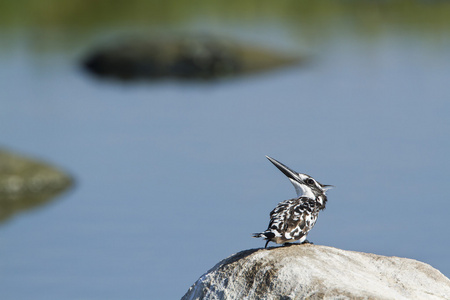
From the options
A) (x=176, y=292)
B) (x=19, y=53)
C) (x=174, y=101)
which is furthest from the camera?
(x=19, y=53)

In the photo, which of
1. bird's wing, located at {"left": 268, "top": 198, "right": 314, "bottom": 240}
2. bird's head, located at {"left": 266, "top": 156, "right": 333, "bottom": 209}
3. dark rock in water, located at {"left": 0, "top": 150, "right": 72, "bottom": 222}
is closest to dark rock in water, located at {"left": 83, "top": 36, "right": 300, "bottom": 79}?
dark rock in water, located at {"left": 0, "top": 150, "right": 72, "bottom": 222}

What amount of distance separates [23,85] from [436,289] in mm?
26270

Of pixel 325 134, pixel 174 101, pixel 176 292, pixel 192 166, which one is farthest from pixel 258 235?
pixel 174 101

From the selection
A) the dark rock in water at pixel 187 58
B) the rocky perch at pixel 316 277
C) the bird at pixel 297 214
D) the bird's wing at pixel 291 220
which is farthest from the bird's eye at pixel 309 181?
the dark rock in water at pixel 187 58

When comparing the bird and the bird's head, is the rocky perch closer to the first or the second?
the bird

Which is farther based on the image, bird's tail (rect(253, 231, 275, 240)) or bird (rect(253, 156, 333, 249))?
bird (rect(253, 156, 333, 249))

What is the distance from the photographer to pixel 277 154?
69.9ft

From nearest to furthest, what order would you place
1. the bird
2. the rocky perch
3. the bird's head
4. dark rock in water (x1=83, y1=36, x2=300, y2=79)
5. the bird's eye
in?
1. the rocky perch
2. the bird
3. the bird's head
4. the bird's eye
5. dark rock in water (x1=83, y1=36, x2=300, y2=79)

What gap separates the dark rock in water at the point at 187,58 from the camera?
34.3 m

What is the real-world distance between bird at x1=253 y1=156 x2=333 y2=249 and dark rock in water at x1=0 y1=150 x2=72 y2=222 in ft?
38.0

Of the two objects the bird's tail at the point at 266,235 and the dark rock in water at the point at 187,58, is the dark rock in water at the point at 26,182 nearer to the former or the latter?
the bird's tail at the point at 266,235

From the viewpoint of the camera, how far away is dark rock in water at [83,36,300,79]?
34281 mm

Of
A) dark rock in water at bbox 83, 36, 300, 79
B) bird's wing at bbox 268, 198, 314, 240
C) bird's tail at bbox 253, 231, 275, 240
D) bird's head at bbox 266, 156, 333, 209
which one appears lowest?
bird's tail at bbox 253, 231, 275, 240

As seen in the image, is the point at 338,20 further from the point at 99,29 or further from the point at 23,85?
the point at 23,85
